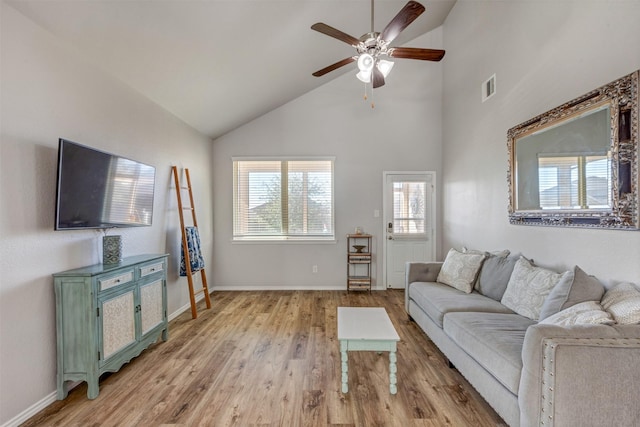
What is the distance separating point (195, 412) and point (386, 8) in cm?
434

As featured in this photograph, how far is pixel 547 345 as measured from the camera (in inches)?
55.2

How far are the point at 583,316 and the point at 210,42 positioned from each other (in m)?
3.52

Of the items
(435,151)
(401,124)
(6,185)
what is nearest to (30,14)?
(6,185)

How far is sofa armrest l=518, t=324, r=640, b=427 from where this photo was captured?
4.42 ft

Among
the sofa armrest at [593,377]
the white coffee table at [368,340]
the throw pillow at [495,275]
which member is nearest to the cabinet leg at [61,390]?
the white coffee table at [368,340]

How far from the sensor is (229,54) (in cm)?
293

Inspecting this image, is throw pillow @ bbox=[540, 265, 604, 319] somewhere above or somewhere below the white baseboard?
above

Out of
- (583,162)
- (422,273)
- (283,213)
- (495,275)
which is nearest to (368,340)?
(495,275)

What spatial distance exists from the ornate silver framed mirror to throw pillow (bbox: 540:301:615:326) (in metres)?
0.59

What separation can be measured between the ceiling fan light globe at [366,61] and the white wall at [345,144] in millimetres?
2528

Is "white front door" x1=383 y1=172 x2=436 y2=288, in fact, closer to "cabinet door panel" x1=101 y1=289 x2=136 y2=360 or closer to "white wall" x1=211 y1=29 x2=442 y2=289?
"white wall" x1=211 y1=29 x2=442 y2=289

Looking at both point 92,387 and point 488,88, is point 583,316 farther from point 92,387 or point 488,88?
point 92,387

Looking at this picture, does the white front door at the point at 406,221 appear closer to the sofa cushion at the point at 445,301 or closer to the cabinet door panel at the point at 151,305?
the sofa cushion at the point at 445,301

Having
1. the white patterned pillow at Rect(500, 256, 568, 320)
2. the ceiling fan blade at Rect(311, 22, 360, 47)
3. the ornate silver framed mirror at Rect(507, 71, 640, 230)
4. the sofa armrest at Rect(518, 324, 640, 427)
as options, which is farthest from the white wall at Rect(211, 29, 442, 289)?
the sofa armrest at Rect(518, 324, 640, 427)
